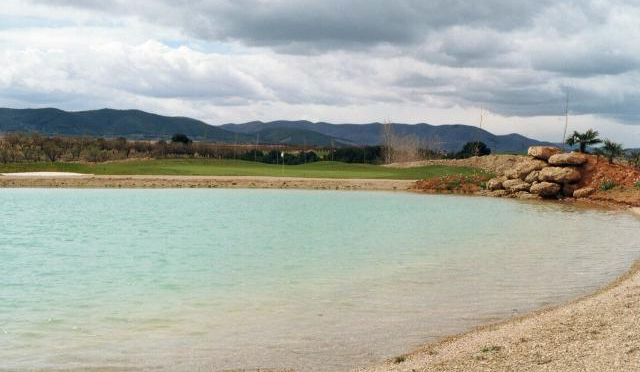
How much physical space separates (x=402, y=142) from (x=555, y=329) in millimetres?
88617

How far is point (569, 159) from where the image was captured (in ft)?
140

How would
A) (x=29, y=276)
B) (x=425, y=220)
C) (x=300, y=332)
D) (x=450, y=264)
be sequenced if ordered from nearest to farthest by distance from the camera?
1. (x=300, y=332)
2. (x=29, y=276)
3. (x=450, y=264)
4. (x=425, y=220)

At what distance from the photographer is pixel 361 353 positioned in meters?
8.70

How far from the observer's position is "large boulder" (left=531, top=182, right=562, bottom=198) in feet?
137

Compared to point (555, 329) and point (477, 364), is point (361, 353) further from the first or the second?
point (555, 329)

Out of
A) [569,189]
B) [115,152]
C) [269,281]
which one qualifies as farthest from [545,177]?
[115,152]

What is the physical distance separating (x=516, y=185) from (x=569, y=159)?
12.6ft

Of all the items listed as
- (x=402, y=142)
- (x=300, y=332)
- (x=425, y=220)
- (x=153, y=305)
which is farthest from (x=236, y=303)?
(x=402, y=142)

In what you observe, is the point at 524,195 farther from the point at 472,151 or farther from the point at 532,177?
the point at 472,151

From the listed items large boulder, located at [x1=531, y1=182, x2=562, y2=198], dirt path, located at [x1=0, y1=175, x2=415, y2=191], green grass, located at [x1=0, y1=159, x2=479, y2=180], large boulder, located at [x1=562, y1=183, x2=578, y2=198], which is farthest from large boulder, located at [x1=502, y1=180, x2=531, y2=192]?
green grass, located at [x1=0, y1=159, x2=479, y2=180]

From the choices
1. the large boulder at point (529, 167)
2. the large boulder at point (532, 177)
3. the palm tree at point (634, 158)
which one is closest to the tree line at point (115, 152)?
the large boulder at point (529, 167)

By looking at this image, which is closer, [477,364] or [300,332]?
[477,364]

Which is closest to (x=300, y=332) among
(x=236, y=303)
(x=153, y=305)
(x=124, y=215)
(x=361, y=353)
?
(x=361, y=353)

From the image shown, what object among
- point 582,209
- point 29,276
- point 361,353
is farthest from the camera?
point 582,209
